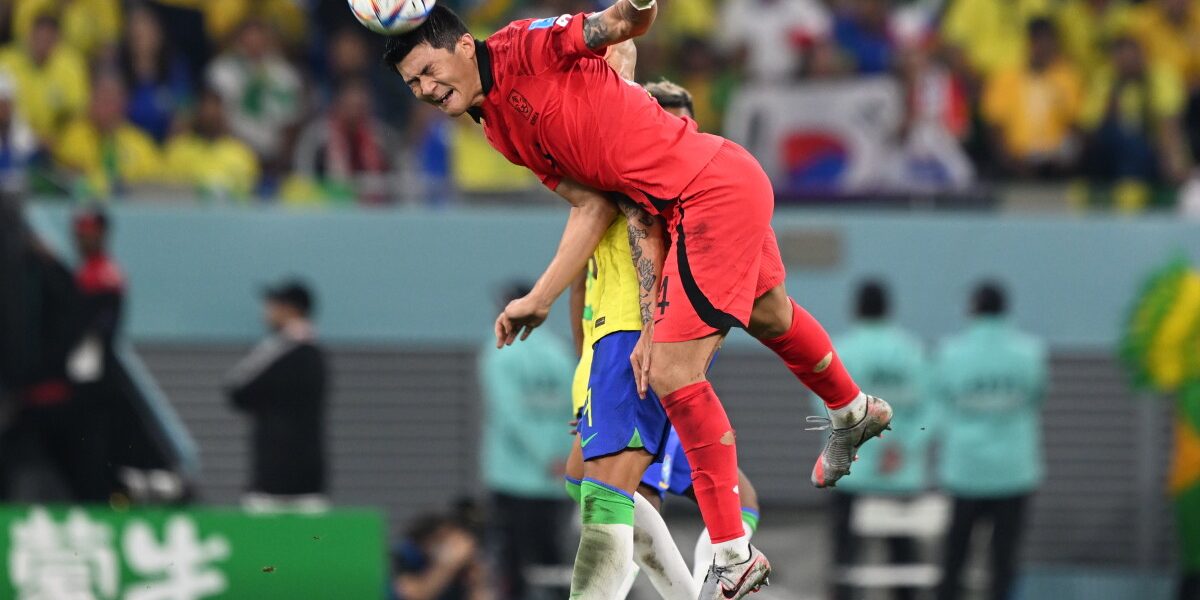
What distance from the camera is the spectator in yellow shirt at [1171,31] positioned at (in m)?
14.6

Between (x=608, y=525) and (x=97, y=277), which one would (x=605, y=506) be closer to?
(x=608, y=525)

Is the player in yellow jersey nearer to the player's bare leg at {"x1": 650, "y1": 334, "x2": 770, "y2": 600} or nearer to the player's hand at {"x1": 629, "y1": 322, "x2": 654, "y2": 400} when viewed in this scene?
the player's hand at {"x1": 629, "y1": 322, "x2": 654, "y2": 400}

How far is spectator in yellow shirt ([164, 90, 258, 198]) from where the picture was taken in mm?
13570

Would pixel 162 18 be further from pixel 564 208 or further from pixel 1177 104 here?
pixel 1177 104

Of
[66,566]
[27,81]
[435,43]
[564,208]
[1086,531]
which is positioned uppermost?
[435,43]

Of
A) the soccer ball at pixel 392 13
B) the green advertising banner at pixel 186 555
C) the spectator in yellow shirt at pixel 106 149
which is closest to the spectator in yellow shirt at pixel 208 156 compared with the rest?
the spectator in yellow shirt at pixel 106 149

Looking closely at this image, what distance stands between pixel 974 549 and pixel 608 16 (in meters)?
7.68

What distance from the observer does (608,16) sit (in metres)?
6.20

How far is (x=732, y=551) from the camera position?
21.1 ft

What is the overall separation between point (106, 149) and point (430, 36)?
25.0 ft

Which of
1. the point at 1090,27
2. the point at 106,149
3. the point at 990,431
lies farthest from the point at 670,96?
the point at 1090,27

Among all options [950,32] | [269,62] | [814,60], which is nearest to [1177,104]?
[950,32]

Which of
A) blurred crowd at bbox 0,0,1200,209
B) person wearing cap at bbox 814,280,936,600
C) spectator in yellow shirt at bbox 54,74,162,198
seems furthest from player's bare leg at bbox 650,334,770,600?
spectator in yellow shirt at bbox 54,74,162,198

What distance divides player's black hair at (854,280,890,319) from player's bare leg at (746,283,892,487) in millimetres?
5285
